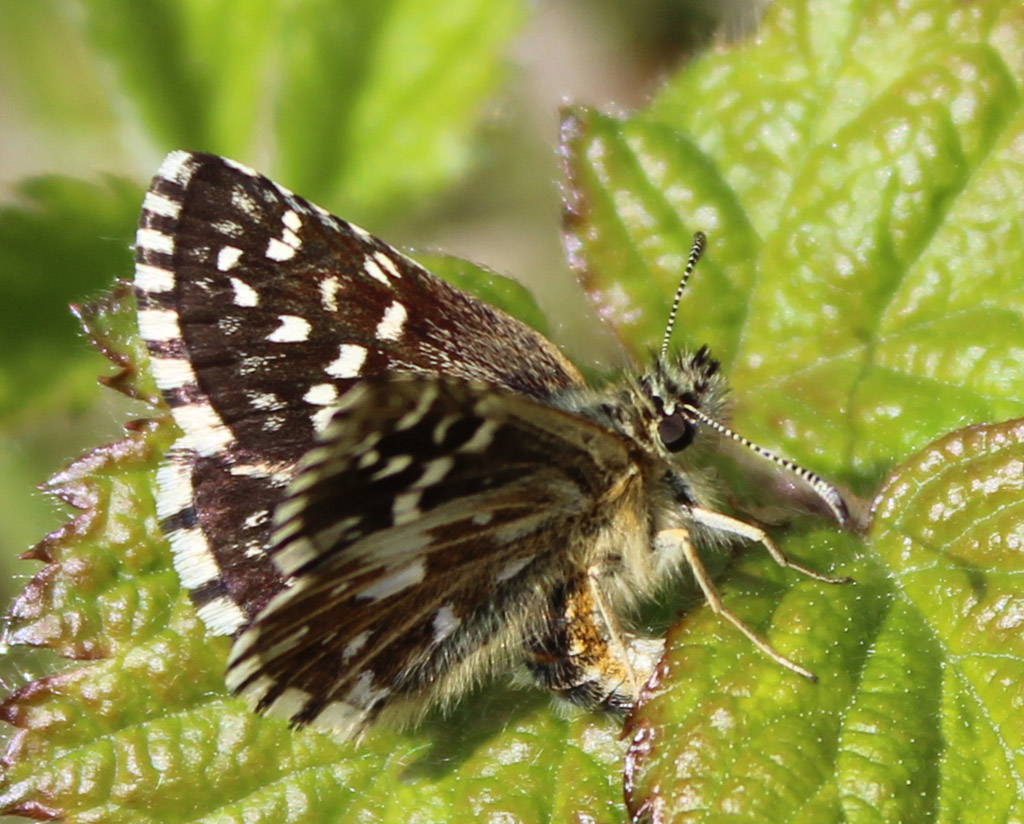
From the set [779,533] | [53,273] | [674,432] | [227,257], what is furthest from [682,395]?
[53,273]

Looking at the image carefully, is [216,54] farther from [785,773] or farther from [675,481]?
[785,773]

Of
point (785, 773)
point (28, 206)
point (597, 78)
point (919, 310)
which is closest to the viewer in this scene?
point (785, 773)

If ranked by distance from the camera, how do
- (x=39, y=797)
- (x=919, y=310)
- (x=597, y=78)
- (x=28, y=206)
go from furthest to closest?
(x=597, y=78), (x=28, y=206), (x=919, y=310), (x=39, y=797)

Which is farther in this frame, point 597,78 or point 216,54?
point 597,78

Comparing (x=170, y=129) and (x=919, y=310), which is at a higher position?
(x=170, y=129)

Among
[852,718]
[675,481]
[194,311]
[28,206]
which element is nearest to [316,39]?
[28,206]

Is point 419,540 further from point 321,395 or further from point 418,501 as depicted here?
point 321,395

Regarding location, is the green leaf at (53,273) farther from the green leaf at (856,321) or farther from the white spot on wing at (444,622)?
the white spot on wing at (444,622)
